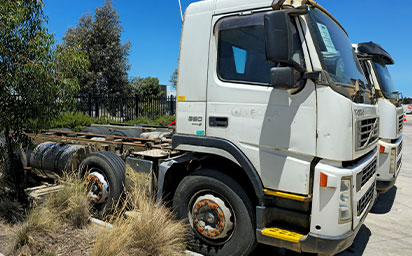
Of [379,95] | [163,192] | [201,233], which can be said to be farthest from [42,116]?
[379,95]

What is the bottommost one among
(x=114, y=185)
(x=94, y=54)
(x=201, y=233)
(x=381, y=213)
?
(x=381, y=213)

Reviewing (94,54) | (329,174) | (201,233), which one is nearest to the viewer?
(329,174)

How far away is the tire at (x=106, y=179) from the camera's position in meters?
4.64

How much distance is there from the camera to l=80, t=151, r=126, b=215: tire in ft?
15.2

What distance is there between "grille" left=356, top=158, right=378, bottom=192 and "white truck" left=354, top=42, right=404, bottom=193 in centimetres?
213

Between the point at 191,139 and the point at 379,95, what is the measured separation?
13.8 ft

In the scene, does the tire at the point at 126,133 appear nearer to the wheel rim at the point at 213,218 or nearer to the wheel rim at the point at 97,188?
the wheel rim at the point at 97,188

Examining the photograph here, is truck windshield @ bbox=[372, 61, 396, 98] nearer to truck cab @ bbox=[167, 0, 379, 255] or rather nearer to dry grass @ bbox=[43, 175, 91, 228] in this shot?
truck cab @ bbox=[167, 0, 379, 255]

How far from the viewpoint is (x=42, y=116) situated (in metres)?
4.66

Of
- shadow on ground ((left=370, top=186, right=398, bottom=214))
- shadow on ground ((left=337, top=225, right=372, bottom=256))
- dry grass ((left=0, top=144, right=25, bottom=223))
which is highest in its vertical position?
dry grass ((left=0, top=144, right=25, bottom=223))

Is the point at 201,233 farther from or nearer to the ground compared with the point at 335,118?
nearer to the ground

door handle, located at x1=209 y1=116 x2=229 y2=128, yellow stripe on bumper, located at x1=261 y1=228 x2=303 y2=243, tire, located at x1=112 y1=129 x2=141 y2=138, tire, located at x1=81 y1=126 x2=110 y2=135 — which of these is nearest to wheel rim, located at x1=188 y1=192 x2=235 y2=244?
yellow stripe on bumper, located at x1=261 y1=228 x2=303 y2=243

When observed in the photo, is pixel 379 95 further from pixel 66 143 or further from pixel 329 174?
pixel 66 143

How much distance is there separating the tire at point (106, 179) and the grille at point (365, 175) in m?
3.11
